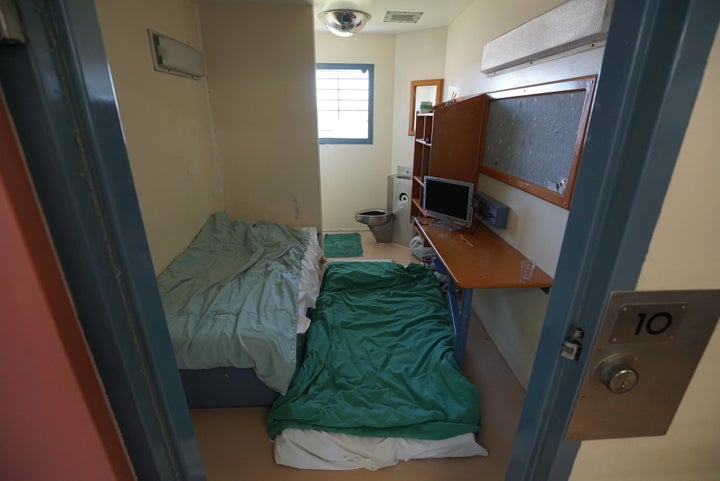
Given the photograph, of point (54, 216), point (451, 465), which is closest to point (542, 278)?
point (451, 465)

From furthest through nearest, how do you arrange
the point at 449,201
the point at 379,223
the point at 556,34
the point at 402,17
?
the point at 379,223, the point at 402,17, the point at 449,201, the point at 556,34

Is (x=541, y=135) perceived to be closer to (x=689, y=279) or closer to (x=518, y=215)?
(x=518, y=215)

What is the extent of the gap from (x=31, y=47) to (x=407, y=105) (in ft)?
13.1

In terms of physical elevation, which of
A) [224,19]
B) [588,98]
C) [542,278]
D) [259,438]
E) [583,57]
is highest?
[224,19]

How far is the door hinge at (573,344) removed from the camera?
0.59m

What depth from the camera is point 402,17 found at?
321 centimetres

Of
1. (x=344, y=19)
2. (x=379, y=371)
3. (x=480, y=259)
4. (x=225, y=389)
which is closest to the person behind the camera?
(x=225, y=389)

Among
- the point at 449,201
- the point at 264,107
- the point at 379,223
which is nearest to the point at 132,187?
the point at 449,201

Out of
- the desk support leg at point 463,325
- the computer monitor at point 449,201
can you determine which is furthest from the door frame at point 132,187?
the computer monitor at point 449,201

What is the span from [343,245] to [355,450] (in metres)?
2.80

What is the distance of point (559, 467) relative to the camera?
695 millimetres

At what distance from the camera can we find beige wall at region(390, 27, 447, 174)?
142 inches

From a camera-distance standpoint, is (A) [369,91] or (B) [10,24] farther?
(A) [369,91]

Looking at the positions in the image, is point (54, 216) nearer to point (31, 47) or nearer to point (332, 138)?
point (31, 47)
